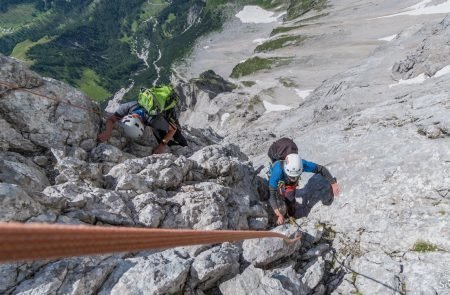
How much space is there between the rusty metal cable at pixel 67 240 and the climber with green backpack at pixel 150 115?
14.1 meters

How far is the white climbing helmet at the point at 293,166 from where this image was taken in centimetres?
1505

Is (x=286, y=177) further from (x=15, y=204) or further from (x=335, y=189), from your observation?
(x=15, y=204)

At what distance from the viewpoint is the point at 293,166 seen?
593 inches

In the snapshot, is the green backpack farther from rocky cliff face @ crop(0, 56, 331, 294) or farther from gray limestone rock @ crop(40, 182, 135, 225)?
gray limestone rock @ crop(40, 182, 135, 225)

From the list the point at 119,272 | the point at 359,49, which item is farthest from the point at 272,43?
the point at 119,272

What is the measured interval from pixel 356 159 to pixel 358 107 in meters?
15.1

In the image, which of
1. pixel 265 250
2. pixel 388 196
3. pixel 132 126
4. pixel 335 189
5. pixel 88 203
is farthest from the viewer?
pixel 132 126

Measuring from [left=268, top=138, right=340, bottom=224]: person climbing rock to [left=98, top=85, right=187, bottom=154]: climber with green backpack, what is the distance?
Result: 5.71m

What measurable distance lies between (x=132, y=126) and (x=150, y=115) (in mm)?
1020

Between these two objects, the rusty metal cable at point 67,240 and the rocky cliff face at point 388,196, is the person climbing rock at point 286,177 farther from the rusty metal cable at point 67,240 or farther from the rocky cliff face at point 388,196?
the rusty metal cable at point 67,240

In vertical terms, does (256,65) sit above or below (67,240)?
below

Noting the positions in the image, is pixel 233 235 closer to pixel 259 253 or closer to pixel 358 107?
pixel 259 253

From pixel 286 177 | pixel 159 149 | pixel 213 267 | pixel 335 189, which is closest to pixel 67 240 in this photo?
pixel 213 267

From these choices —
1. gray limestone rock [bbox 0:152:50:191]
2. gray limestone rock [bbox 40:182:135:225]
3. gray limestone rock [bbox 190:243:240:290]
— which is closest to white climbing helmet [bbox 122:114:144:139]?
gray limestone rock [bbox 0:152:50:191]
